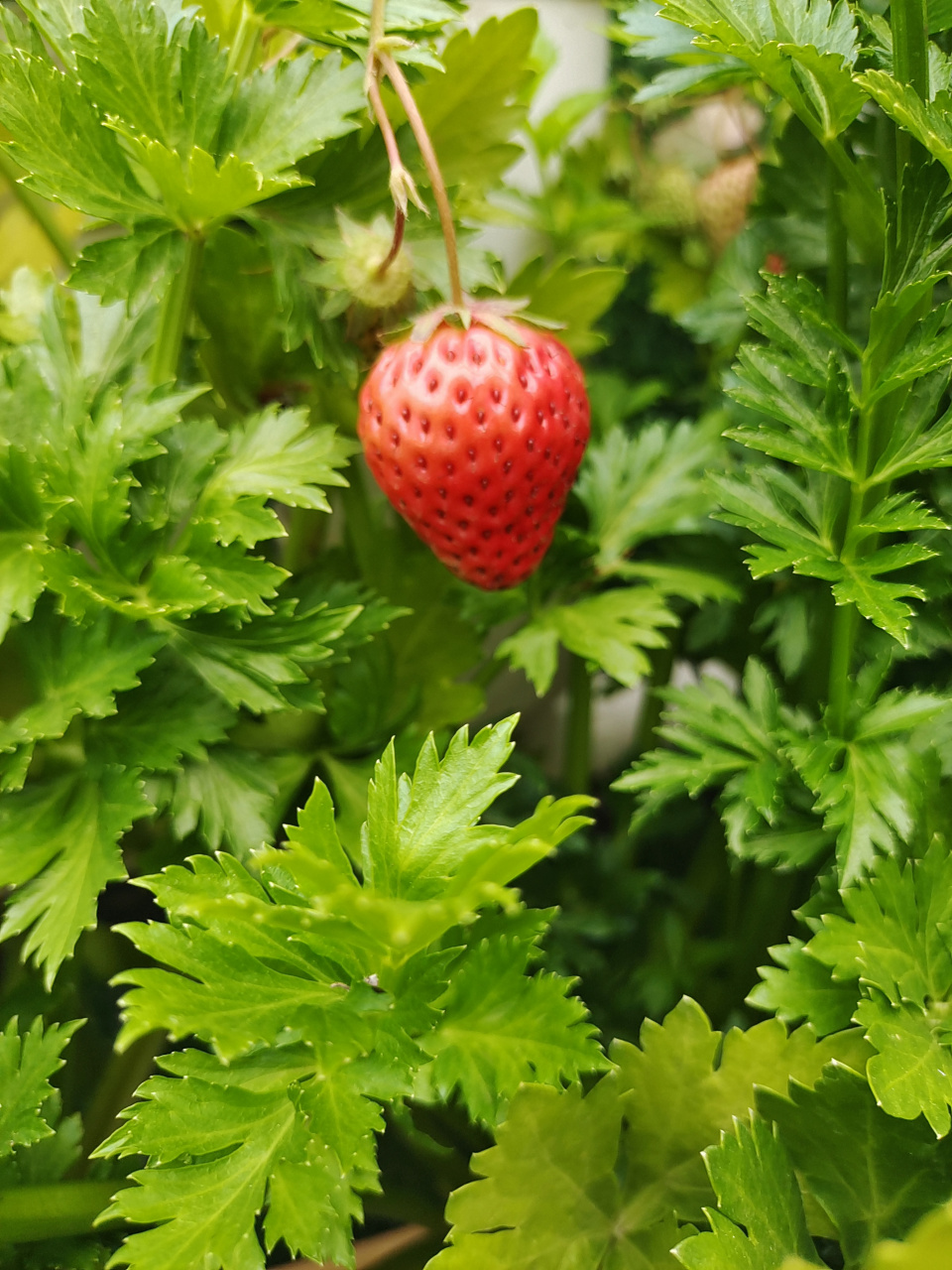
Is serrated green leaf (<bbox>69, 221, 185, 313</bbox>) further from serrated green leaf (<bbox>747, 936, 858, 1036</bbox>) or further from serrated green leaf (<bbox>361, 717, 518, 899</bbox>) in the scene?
serrated green leaf (<bbox>747, 936, 858, 1036</bbox>)

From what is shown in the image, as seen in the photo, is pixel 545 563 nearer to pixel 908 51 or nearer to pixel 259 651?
pixel 259 651

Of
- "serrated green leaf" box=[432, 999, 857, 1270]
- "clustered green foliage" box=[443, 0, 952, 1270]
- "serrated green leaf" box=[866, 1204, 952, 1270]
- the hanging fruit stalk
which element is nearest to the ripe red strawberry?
the hanging fruit stalk

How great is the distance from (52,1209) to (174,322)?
54 cm

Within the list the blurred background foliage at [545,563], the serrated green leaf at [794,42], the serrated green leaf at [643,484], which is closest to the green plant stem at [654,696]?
the blurred background foliage at [545,563]

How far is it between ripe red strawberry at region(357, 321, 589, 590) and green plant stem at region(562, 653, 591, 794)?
0.28 metres

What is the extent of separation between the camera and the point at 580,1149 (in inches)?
21.1

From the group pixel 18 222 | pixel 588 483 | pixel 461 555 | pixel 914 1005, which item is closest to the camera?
pixel 914 1005

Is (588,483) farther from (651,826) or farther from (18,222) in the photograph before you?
(18,222)

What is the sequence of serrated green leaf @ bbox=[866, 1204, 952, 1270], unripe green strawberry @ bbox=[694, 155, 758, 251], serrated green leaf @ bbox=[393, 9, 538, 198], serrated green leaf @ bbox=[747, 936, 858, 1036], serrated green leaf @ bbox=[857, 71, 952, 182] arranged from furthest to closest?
unripe green strawberry @ bbox=[694, 155, 758, 251] < serrated green leaf @ bbox=[393, 9, 538, 198] < serrated green leaf @ bbox=[747, 936, 858, 1036] < serrated green leaf @ bbox=[857, 71, 952, 182] < serrated green leaf @ bbox=[866, 1204, 952, 1270]

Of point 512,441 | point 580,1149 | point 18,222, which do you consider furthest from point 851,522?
point 18,222

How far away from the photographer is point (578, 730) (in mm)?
906

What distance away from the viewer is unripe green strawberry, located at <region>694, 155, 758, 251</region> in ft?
3.47

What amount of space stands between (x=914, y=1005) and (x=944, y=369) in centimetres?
35

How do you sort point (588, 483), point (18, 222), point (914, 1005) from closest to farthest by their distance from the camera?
point (914, 1005), point (588, 483), point (18, 222)
